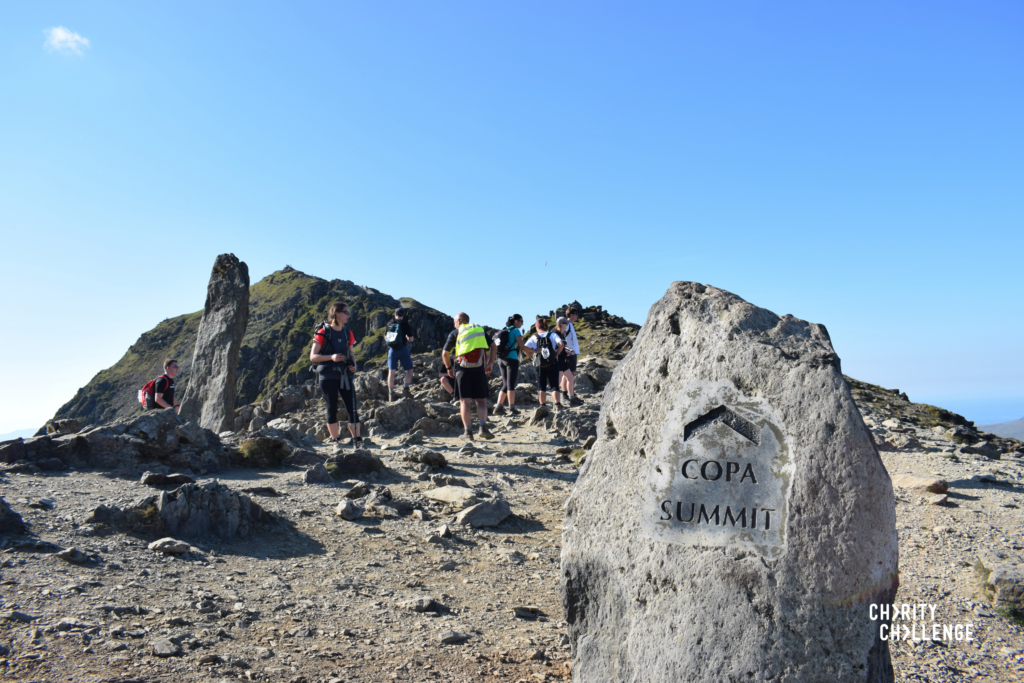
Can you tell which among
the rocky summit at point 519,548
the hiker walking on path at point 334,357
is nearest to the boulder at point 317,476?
the rocky summit at point 519,548

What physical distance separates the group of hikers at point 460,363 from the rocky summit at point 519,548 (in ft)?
4.31

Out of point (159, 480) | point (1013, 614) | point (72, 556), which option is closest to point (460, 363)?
point (159, 480)

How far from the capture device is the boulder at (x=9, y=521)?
5602mm

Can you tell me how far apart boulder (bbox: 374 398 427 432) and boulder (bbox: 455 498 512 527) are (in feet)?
21.4

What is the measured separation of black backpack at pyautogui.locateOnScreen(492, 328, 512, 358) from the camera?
48.0 ft

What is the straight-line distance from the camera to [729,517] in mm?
3693

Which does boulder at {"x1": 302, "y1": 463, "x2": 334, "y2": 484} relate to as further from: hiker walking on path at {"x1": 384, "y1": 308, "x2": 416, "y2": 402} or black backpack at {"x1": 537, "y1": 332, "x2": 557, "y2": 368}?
black backpack at {"x1": 537, "y1": 332, "x2": 557, "y2": 368}

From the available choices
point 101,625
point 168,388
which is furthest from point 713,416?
point 168,388

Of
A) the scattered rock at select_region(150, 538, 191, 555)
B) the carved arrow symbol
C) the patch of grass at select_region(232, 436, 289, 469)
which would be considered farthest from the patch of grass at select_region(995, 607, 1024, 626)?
the patch of grass at select_region(232, 436, 289, 469)

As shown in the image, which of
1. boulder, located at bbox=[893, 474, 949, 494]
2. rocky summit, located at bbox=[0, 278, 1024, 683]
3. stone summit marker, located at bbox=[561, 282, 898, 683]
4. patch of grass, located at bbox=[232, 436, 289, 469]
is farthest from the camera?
patch of grass, located at bbox=[232, 436, 289, 469]

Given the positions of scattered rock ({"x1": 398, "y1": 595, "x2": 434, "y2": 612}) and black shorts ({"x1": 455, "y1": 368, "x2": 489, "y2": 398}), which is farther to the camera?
black shorts ({"x1": 455, "y1": 368, "x2": 489, "y2": 398})

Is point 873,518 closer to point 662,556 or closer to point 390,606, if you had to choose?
point 662,556

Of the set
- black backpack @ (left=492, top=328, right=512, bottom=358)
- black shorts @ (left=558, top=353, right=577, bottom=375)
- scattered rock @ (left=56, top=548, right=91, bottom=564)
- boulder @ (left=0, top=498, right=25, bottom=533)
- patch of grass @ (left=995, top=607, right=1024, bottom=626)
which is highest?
black backpack @ (left=492, top=328, right=512, bottom=358)

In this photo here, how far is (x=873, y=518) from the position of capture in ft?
11.5
